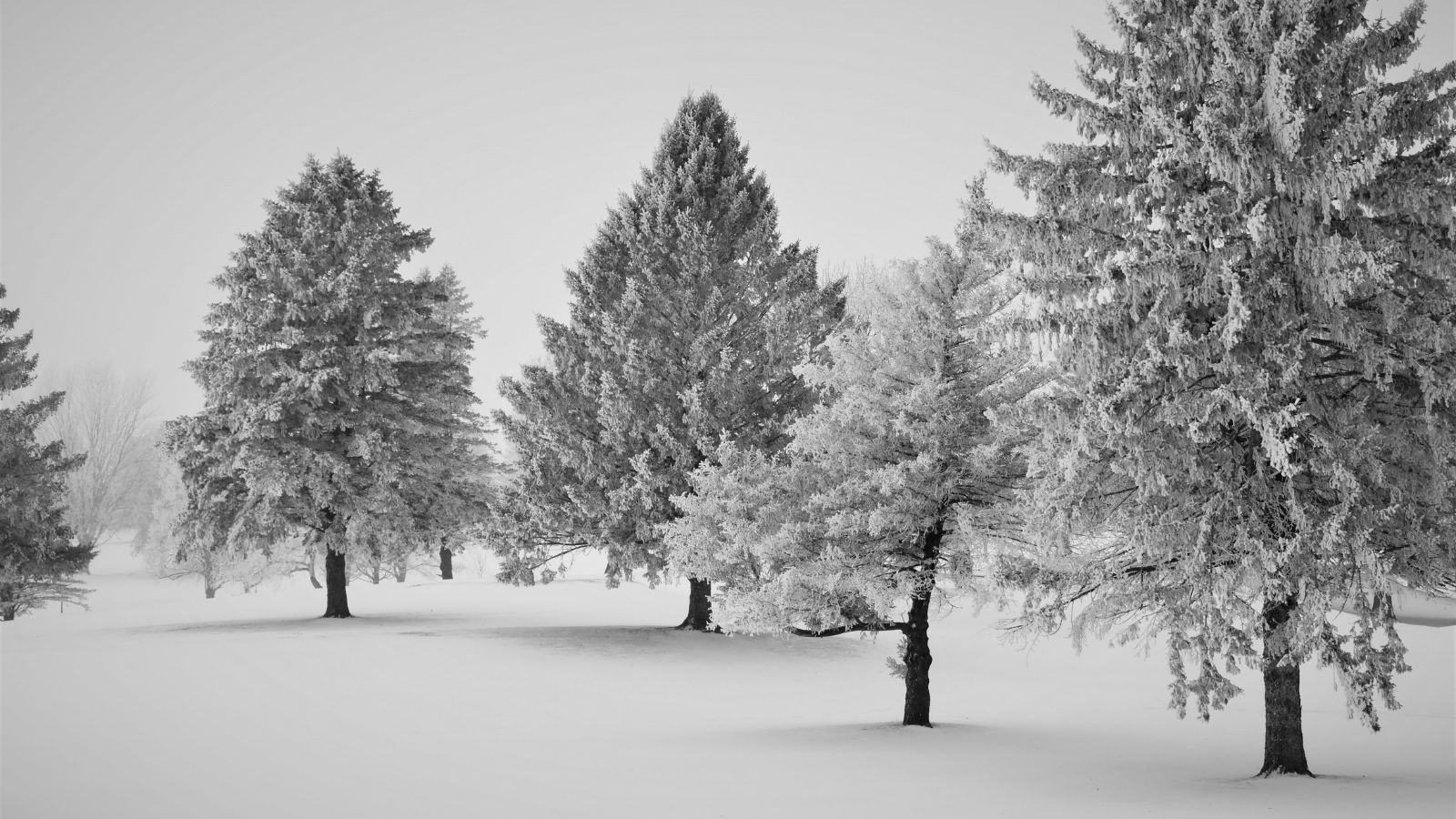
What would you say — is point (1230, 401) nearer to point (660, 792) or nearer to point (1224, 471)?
point (1224, 471)

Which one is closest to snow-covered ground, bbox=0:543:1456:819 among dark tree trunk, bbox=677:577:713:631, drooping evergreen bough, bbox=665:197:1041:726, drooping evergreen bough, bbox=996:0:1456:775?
dark tree trunk, bbox=677:577:713:631

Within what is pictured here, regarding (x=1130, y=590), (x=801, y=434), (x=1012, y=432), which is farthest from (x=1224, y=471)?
(x=801, y=434)

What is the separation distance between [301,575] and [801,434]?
6634cm

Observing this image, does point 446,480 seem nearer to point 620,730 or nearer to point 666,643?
point 666,643

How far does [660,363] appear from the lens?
2231 cm

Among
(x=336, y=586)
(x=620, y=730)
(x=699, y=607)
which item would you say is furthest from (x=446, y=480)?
(x=620, y=730)

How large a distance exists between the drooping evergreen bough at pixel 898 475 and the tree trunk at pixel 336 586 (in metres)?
15.6

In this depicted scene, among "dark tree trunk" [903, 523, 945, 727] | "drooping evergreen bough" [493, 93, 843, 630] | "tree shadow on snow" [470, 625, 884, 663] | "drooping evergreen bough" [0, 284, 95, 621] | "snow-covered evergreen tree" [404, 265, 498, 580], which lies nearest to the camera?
"dark tree trunk" [903, 523, 945, 727]

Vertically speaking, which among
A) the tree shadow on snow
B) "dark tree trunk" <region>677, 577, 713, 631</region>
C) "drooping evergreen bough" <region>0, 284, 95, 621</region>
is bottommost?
the tree shadow on snow

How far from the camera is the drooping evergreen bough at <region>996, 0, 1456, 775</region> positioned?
8828mm

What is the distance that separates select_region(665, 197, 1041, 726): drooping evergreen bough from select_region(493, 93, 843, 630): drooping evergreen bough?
6.15m

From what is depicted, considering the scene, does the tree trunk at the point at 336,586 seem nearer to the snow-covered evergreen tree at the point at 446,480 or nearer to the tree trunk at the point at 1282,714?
the snow-covered evergreen tree at the point at 446,480

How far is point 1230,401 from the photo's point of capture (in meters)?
8.66

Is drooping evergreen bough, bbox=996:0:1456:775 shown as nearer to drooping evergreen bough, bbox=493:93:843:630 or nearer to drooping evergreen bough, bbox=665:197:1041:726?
drooping evergreen bough, bbox=665:197:1041:726
